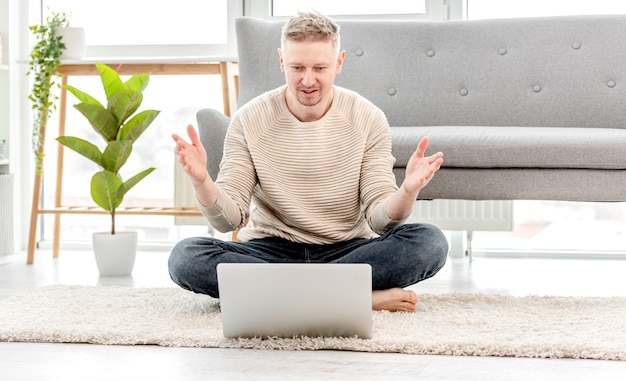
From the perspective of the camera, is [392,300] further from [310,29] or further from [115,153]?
[115,153]

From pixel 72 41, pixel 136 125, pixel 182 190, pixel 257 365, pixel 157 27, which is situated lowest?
pixel 257 365

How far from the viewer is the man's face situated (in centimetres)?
213

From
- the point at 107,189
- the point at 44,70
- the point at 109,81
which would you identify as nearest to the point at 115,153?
the point at 107,189

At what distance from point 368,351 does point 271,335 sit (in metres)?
0.21

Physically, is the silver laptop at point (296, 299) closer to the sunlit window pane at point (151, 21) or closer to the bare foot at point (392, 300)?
the bare foot at point (392, 300)

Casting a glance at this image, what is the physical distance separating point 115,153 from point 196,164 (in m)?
1.30

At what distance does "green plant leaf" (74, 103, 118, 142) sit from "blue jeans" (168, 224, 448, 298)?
3.62 ft

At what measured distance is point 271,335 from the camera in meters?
1.86

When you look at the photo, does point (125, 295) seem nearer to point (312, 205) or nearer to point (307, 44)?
point (312, 205)

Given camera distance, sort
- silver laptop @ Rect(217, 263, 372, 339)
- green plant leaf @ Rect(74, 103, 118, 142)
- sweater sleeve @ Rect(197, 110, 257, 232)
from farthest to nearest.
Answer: green plant leaf @ Rect(74, 103, 118, 142), sweater sleeve @ Rect(197, 110, 257, 232), silver laptop @ Rect(217, 263, 372, 339)

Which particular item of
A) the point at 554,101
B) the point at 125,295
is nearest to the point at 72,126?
the point at 125,295

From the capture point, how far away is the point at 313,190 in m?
2.27

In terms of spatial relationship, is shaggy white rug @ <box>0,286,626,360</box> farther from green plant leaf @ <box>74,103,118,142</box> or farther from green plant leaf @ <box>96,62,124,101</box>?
green plant leaf @ <box>96,62,124,101</box>

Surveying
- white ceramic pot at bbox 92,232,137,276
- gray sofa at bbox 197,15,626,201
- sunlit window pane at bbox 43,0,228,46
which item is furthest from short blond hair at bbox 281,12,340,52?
sunlit window pane at bbox 43,0,228,46
